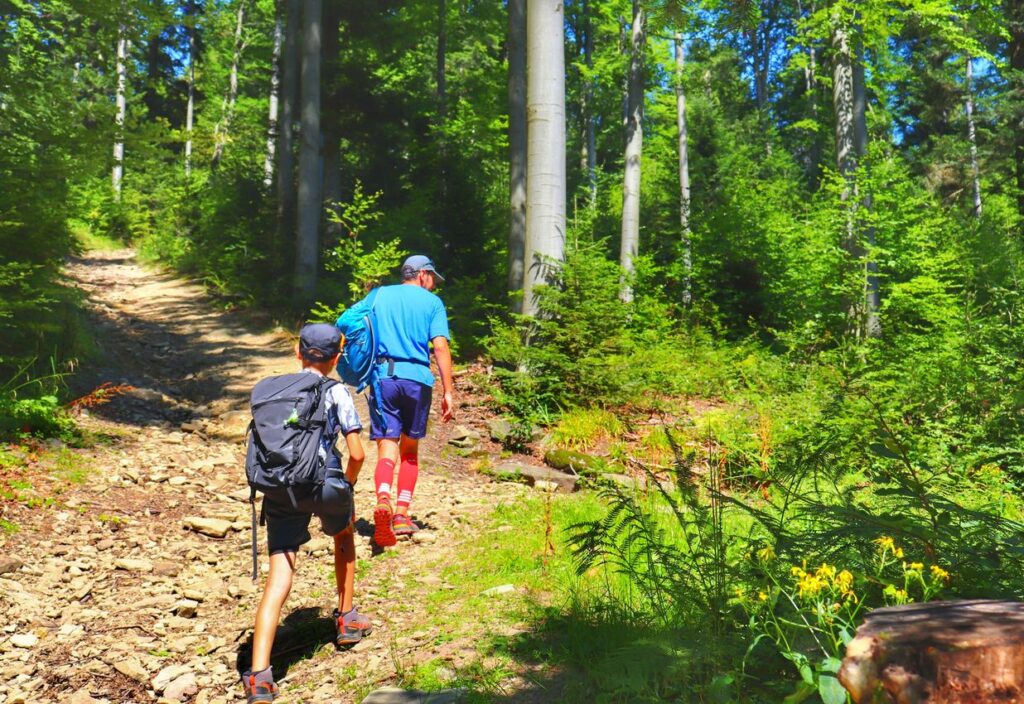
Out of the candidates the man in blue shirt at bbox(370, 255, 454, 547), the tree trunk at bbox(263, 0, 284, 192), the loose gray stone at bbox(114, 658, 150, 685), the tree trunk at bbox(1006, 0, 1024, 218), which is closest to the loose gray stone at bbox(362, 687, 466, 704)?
the loose gray stone at bbox(114, 658, 150, 685)

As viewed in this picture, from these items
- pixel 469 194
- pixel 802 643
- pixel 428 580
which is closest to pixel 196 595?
pixel 428 580

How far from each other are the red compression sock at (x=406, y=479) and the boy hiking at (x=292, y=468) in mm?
1680

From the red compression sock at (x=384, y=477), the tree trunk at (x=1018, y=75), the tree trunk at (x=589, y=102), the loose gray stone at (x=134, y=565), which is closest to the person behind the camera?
the loose gray stone at (x=134, y=565)

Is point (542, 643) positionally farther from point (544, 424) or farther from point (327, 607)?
point (544, 424)

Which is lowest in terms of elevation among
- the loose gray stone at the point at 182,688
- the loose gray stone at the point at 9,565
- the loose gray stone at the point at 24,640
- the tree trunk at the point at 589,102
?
the loose gray stone at the point at 182,688

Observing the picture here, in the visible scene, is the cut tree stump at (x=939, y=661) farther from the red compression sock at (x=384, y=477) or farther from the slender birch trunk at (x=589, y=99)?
the slender birch trunk at (x=589, y=99)

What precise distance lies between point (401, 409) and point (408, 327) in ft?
1.97

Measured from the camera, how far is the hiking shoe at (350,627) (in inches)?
159

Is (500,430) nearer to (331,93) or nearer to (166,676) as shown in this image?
(166,676)

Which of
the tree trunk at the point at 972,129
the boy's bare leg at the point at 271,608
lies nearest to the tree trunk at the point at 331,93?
the boy's bare leg at the point at 271,608

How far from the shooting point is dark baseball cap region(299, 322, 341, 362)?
399 cm

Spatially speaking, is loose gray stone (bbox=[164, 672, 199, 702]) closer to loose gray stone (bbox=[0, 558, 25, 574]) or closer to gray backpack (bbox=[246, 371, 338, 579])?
gray backpack (bbox=[246, 371, 338, 579])

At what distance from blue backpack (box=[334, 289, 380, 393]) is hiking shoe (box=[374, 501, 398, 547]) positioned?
0.88 metres

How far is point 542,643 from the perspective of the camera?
3670 millimetres
